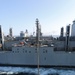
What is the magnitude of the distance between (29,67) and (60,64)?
5.71m

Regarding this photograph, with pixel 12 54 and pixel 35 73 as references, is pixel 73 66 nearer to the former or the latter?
pixel 35 73

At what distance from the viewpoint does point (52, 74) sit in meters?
19.4

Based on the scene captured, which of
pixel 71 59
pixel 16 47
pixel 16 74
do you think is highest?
pixel 16 47

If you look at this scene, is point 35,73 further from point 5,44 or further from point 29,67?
point 5,44

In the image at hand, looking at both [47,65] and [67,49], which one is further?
[67,49]

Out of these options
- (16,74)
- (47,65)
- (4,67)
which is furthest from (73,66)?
(4,67)

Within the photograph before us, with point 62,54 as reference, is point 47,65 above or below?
below

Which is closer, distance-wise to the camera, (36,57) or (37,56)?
(37,56)

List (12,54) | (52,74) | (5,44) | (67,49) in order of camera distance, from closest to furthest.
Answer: (52,74), (12,54), (67,49), (5,44)

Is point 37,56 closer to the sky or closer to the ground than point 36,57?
closer to the sky

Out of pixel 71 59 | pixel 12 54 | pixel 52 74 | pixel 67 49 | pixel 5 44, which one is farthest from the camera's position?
pixel 5 44

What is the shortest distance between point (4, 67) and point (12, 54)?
2.83 m

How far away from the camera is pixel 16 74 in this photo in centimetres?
1953

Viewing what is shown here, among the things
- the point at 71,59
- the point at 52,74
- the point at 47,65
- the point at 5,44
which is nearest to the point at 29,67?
the point at 47,65
